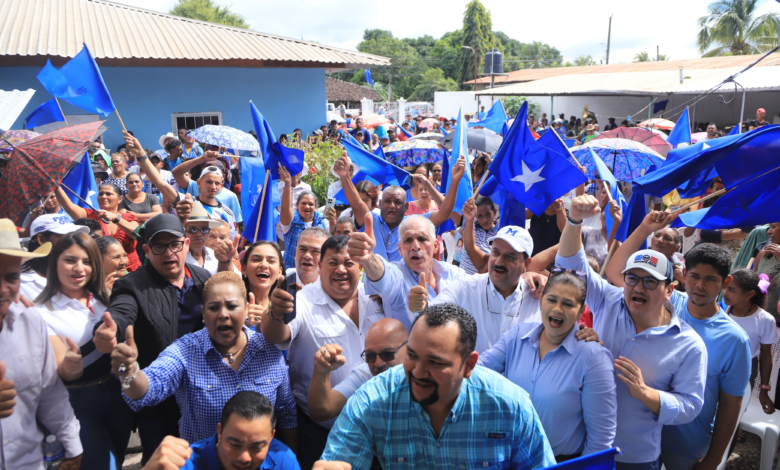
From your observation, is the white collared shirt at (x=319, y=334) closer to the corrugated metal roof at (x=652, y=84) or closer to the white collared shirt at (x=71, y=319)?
the white collared shirt at (x=71, y=319)

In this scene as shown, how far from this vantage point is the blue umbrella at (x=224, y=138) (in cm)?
752

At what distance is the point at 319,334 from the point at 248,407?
78cm

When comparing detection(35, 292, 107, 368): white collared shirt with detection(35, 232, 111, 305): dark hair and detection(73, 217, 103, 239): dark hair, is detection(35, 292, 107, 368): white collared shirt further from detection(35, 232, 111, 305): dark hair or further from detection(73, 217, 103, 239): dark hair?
detection(73, 217, 103, 239): dark hair

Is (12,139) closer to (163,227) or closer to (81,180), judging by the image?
(81,180)

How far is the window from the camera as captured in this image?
1445 centimetres

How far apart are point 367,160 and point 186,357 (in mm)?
4150

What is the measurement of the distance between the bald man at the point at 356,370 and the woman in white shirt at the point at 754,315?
103 inches

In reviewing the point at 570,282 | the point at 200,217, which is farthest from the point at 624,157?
the point at 200,217

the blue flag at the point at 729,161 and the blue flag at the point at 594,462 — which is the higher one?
the blue flag at the point at 729,161

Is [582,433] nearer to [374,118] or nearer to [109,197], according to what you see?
[109,197]

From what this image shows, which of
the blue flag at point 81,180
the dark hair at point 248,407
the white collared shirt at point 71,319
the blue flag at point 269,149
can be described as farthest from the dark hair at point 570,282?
the blue flag at point 81,180

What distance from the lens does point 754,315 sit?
3.98 metres

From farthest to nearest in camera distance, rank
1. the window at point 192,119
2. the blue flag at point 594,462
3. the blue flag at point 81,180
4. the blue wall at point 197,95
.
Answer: the window at point 192,119 → the blue wall at point 197,95 → the blue flag at point 81,180 → the blue flag at point 594,462

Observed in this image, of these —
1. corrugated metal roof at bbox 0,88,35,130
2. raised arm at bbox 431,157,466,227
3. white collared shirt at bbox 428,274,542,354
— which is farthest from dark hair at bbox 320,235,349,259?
corrugated metal roof at bbox 0,88,35,130
